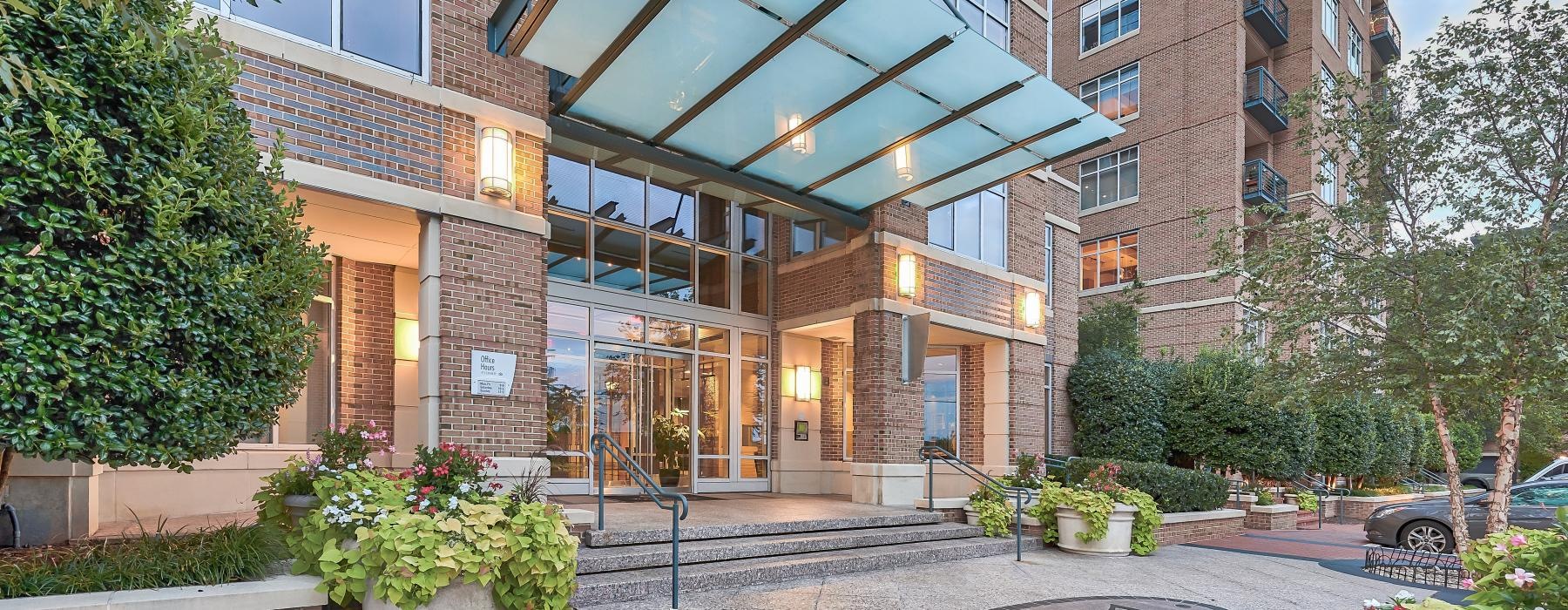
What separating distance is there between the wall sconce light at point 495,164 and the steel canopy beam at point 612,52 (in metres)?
0.93

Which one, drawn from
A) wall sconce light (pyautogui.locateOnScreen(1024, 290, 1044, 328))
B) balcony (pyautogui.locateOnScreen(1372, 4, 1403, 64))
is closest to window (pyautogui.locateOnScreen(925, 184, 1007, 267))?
wall sconce light (pyautogui.locateOnScreen(1024, 290, 1044, 328))

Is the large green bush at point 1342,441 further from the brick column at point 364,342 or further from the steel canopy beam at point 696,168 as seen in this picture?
the brick column at point 364,342

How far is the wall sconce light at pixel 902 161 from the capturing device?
380 inches

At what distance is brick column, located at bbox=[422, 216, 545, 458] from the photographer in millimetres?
7188

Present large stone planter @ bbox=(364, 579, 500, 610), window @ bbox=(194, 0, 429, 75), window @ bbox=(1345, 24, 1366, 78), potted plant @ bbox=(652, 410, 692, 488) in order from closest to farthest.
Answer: large stone planter @ bbox=(364, 579, 500, 610) < window @ bbox=(194, 0, 429, 75) < potted plant @ bbox=(652, 410, 692, 488) < window @ bbox=(1345, 24, 1366, 78)

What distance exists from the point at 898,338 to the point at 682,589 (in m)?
5.60

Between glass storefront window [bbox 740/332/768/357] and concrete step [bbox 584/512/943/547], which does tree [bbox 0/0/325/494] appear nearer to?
concrete step [bbox 584/512/943/547]

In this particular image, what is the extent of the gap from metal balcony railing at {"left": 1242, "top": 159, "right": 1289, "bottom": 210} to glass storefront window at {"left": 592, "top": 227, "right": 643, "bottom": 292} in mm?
18161

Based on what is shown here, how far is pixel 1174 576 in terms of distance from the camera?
891 cm

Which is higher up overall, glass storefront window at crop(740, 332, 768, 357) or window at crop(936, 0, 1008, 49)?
window at crop(936, 0, 1008, 49)

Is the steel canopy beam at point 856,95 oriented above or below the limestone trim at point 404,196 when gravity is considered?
above

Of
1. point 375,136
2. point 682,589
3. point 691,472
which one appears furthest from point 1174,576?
point 375,136

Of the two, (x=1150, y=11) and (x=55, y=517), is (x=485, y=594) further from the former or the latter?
(x=1150, y=11)

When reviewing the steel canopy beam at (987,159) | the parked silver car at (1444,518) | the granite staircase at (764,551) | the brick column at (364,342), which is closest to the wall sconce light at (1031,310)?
the steel canopy beam at (987,159)
